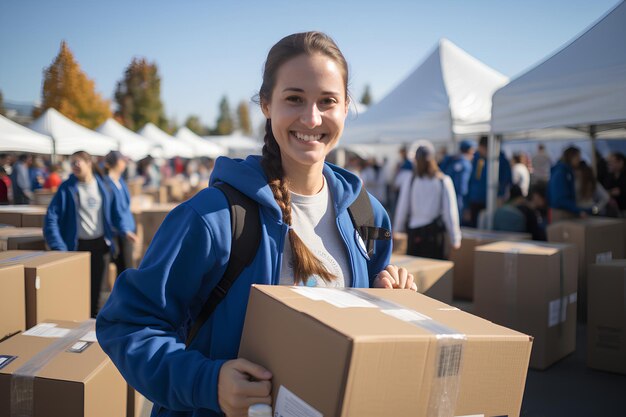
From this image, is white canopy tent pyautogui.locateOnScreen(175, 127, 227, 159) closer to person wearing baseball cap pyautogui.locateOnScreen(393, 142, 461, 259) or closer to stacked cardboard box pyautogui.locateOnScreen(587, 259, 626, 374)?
person wearing baseball cap pyautogui.locateOnScreen(393, 142, 461, 259)

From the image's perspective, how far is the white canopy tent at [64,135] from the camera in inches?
466

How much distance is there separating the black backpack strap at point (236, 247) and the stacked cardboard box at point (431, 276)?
286cm

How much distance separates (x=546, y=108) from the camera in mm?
5184

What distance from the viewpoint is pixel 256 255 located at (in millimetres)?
1278

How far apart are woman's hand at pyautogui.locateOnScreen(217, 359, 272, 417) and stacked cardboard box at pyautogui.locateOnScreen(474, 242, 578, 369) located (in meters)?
3.55

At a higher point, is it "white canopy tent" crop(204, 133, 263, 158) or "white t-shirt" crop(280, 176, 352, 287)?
"white canopy tent" crop(204, 133, 263, 158)

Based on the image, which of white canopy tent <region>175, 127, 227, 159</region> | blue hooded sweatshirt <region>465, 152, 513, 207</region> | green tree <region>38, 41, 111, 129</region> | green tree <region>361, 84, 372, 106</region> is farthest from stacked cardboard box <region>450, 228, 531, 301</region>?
green tree <region>361, 84, 372, 106</region>

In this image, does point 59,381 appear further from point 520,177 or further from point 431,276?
point 520,177

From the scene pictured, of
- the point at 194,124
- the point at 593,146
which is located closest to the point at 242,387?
the point at 593,146

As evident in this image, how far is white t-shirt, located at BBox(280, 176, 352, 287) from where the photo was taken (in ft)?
4.50

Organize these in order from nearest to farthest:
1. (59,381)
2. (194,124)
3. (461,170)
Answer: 1. (59,381)
2. (461,170)
3. (194,124)

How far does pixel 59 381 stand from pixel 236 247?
3.96 feet

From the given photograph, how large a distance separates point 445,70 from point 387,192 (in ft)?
20.8

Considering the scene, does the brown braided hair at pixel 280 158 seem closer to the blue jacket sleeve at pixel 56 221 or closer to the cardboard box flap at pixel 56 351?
the cardboard box flap at pixel 56 351
